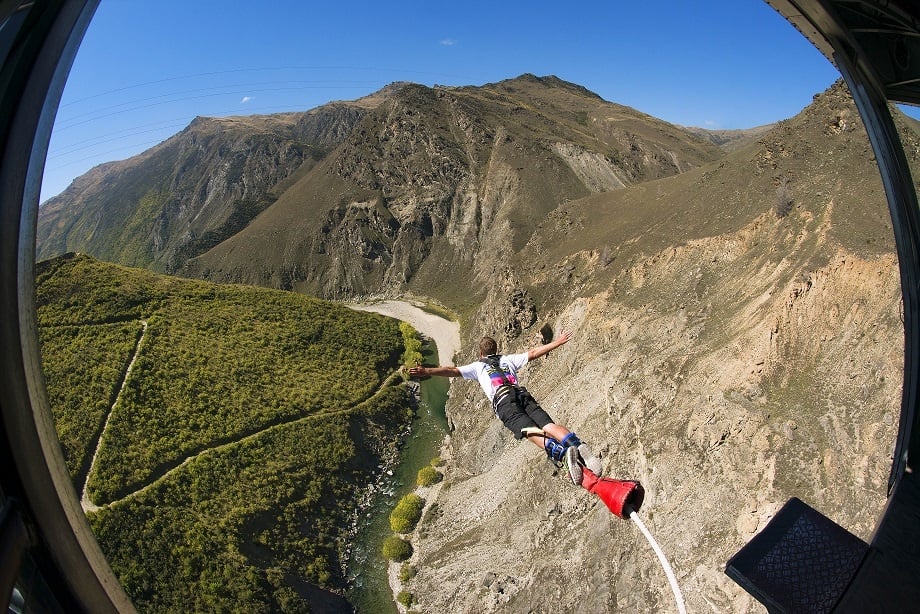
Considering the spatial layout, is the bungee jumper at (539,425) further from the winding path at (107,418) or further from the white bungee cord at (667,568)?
the winding path at (107,418)

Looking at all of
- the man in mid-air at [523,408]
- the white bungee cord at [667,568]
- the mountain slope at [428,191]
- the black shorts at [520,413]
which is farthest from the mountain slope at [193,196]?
the white bungee cord at [667,568]

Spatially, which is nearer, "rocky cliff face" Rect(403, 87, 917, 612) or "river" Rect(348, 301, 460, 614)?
"rocky cliff face" Rect(403, 87, 917, 612)

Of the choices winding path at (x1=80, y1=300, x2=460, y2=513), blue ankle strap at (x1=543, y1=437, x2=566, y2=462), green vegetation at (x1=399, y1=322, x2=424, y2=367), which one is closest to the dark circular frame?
blue ankle strap at (x1=543, y1=437, x2=566, y2=462)

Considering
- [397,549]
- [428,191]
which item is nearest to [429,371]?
[397,549]

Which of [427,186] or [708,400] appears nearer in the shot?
[708,400]

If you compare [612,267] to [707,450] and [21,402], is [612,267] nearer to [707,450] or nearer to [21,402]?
[707,450]

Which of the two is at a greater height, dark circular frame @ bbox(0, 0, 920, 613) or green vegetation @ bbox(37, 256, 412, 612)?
dark circular frame @ bbox(0, 0, 920, 613)

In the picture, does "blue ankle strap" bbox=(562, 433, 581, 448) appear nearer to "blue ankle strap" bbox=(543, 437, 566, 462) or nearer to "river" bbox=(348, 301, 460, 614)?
"blue ankle strap" bbox=(543, 437, 566, 462)

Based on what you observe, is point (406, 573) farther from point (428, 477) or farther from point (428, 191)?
point (428, 191)
